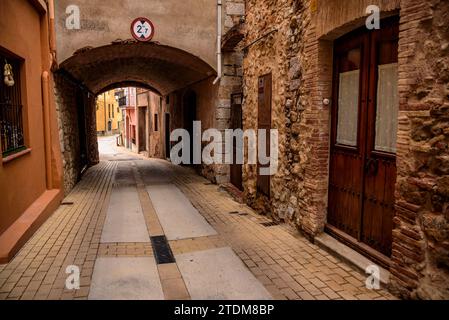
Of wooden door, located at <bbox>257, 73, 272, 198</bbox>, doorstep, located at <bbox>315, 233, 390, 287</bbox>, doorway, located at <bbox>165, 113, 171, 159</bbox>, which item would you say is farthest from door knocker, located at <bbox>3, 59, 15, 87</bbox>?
doorway, located at <bbox>165, 113, 171, 159</bbox>

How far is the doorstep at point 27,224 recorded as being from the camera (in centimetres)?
432

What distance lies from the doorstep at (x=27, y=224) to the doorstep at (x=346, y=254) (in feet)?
12.7

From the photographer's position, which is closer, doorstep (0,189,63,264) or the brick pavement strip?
the brick pavement strip

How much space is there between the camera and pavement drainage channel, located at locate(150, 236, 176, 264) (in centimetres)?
439

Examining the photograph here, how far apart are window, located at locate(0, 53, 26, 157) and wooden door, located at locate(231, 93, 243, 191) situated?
181 inches

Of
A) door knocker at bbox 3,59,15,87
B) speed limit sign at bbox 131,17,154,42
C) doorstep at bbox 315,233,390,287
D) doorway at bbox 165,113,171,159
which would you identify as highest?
speed limit sign at bbox 131,17,154,42

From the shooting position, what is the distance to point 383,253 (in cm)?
388

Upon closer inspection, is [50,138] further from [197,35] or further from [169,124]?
[169,124]

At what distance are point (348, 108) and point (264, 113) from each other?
209cm

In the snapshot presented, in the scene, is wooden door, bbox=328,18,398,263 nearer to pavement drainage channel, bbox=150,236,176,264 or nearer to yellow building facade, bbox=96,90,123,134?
pavement drainage channel, bbox=150,236,176,264

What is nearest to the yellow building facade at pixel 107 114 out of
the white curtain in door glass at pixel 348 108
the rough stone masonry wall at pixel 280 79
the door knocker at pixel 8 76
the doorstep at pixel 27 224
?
the doorstep at pixel 27 224

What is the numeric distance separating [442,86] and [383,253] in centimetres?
190

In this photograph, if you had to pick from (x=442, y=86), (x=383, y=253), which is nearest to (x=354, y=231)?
(x=383, y=253)
